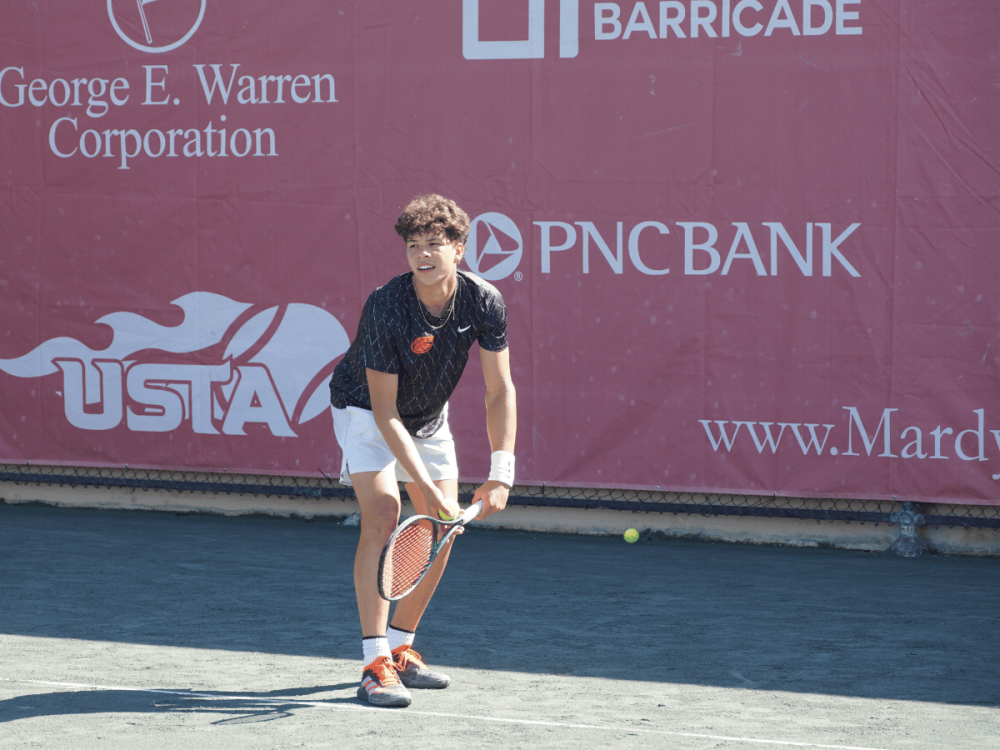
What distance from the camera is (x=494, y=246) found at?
730 cm

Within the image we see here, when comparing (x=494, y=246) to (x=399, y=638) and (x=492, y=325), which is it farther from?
(x=399, y=638)

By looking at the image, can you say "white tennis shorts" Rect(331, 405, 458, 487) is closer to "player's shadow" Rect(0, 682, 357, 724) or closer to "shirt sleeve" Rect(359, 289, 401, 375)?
"shirt sleeve" Rect(359, 289, 401, 375)

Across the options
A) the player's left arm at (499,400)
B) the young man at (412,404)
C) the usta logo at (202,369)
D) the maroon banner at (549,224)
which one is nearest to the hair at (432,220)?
the young man at (412,404)

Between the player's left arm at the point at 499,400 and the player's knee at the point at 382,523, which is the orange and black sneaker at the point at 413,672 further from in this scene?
the player's left arm at the point at 499,400

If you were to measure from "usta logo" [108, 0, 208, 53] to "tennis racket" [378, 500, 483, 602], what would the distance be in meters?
4.39

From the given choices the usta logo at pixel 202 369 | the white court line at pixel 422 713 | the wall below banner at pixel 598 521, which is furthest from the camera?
the usta logo at pixel 202 369

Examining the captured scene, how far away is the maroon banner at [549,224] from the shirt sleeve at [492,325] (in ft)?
9.21

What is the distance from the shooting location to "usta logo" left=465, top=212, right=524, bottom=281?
23.8ft

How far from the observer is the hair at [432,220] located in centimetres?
423

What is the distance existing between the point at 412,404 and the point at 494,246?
9.96 feet

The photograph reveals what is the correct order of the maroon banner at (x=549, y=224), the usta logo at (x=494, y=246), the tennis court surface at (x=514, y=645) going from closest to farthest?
the tennis court surface at (x=514, y=645), the maroon banner at (x=549, y=224), the usta logo at (x=494, y=246)

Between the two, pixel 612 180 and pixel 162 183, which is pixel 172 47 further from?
pixel 612 180

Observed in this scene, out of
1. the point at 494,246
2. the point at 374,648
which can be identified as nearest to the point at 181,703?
the point at 374,648

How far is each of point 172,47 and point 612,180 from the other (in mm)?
2628
